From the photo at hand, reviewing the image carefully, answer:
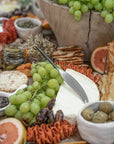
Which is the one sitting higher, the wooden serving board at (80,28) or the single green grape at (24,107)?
the wooden serving board at (80,28)

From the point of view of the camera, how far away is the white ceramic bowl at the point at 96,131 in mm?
1107

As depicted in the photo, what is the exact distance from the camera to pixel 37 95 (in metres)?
1.44

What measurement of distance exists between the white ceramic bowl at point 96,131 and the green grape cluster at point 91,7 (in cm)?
109

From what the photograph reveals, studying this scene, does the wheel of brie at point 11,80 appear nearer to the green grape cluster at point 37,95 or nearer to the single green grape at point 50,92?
the green grape cluster at point 37,95

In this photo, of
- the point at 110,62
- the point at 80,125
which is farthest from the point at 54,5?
the point at 80,125

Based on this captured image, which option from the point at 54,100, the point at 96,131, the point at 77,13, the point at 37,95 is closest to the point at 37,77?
the point at 37,95

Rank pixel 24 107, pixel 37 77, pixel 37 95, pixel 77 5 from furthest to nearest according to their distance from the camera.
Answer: pixel 77 5
pixel 37 77
pixel 37 95
pixel 24 107

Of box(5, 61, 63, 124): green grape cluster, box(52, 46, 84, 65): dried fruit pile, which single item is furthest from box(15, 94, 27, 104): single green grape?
box(52, 46, 84, 65): dried fruit pile

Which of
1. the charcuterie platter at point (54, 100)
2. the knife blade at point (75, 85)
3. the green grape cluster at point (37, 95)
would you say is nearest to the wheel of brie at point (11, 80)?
the charcuterie platter at point (54, 100)

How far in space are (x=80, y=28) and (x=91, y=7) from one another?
246 mm

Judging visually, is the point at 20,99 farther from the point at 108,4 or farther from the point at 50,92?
the point at 108,4

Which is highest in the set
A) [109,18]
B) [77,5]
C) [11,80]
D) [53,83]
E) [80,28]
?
[77,5]

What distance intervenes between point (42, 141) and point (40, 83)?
1.54 ft

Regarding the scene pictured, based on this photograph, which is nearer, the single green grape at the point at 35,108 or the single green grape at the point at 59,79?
the single green grape at the point at 35,108
